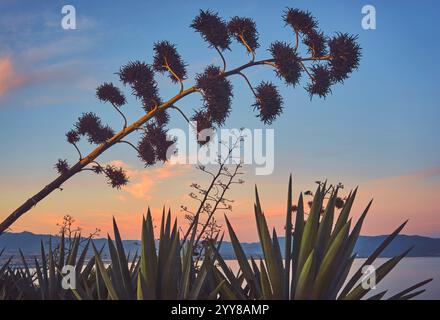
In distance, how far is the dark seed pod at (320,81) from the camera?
7461 millimetres

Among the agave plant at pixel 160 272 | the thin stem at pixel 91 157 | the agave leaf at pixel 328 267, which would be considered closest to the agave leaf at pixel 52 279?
the agave plant at pixel 160 272

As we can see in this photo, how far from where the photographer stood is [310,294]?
2523 millimetres

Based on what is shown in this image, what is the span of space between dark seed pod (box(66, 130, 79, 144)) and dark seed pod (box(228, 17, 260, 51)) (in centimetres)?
272

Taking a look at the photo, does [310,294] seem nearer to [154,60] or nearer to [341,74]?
[341,74]

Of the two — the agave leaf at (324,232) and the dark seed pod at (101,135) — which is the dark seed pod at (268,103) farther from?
the agave leaf at (324,232)

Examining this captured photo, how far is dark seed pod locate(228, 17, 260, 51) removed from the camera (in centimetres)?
757

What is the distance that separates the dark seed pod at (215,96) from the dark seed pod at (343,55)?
1.42 meters

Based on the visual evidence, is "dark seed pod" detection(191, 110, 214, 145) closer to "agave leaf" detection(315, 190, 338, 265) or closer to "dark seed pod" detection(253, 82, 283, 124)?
"dark seed pod" detection(253, 82, 283, 124)

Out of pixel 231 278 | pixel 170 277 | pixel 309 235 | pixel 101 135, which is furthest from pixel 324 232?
pixel 101 135

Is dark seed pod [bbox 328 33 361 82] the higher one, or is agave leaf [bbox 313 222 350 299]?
dark seed pod [bbox 328 33 361 82]

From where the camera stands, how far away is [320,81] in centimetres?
746

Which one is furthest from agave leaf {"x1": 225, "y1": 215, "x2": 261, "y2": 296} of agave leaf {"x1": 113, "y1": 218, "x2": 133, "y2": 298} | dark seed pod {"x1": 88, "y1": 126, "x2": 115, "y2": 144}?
dark seed pod {"x1": 88, "y1": 126, "x2": 115, "y2": 144}
